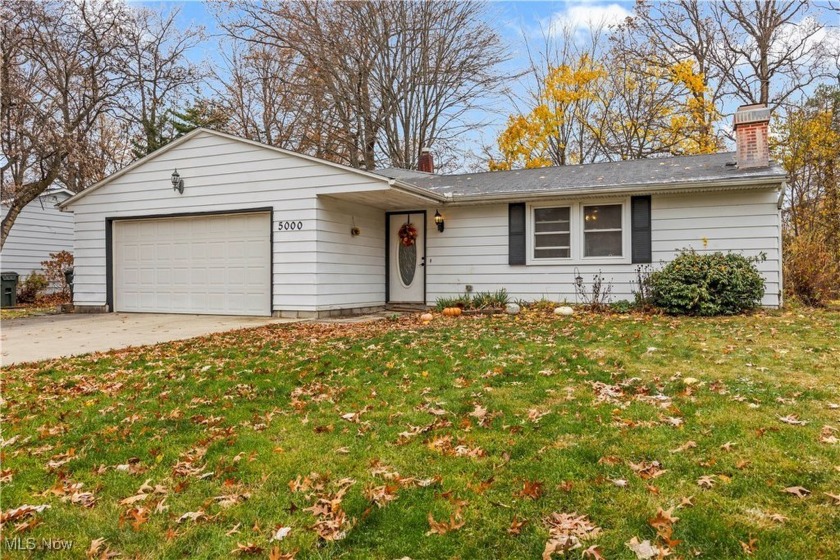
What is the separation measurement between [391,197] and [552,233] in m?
3.45

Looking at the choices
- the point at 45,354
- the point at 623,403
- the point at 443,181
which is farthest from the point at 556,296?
the point at 45,354

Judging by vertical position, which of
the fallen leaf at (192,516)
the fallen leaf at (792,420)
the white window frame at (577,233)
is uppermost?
the white window frame at (577,233)

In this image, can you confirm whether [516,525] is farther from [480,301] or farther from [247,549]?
Answer: [480,301]

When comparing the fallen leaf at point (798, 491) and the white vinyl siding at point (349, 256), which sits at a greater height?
the white vinyl siding at point (349, 256)

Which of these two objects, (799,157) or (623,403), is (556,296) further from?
(799,157)

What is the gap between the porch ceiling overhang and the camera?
32.3 ft

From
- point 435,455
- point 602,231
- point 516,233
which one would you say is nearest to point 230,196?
point 516,233

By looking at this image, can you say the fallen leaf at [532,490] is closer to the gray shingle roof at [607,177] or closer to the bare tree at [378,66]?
the gray shingle roof at [607,177]

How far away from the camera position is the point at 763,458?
294cm

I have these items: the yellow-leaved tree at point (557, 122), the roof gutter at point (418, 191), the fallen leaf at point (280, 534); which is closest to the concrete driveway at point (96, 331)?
the roof gutter at point (418, 191)

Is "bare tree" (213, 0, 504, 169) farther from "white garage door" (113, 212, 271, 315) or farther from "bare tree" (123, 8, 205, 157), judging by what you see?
"white garage door" (113, 212, 271, 315)

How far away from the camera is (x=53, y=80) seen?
46.4ft

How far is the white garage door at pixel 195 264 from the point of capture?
10.9 metres

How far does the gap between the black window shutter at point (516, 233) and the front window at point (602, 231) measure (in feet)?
4.10
